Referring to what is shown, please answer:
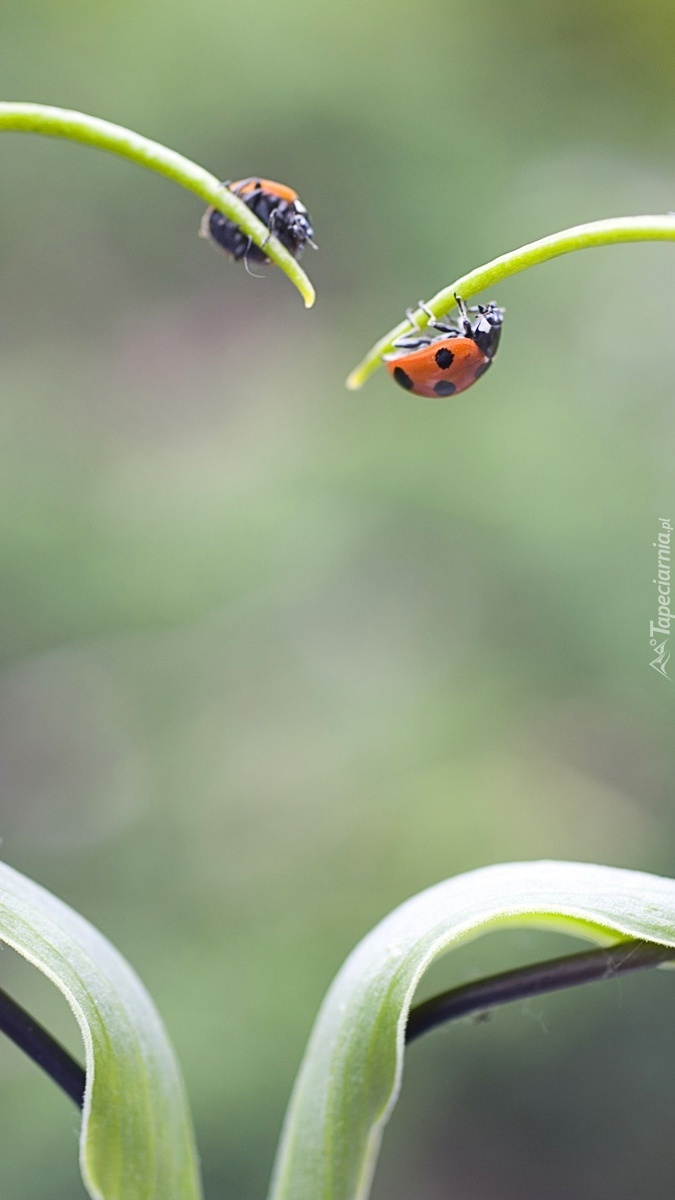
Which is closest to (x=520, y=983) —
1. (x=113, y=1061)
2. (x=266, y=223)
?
(x=113, y=1061)

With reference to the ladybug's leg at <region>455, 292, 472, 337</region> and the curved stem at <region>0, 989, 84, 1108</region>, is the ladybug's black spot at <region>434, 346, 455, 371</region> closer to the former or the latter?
the ladybug's leg at <region>455, 292, 472, 337</region>

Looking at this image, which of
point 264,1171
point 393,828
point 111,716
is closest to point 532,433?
point 393,828

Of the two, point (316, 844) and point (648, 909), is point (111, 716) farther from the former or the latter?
point (648, 909)

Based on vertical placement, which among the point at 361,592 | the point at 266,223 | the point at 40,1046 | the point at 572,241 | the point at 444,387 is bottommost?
the point at 40,1046

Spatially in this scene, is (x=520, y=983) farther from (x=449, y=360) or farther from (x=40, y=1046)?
(x=449, y=360)

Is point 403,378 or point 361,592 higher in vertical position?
point 361,592

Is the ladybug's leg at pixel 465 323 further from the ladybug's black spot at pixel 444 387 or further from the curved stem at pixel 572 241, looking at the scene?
the curved stem at pixel 572 241

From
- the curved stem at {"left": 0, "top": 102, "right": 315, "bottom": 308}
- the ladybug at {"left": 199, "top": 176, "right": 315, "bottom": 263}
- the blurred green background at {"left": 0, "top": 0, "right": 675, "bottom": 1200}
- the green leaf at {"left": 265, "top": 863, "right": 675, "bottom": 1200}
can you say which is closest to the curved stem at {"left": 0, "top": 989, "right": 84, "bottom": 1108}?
the green leaf at {"left": 265, "top": 863, "right": 675, "bottom": 1200}

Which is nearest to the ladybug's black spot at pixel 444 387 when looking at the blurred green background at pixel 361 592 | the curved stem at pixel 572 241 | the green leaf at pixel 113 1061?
the curved stem at pixel 572 241
